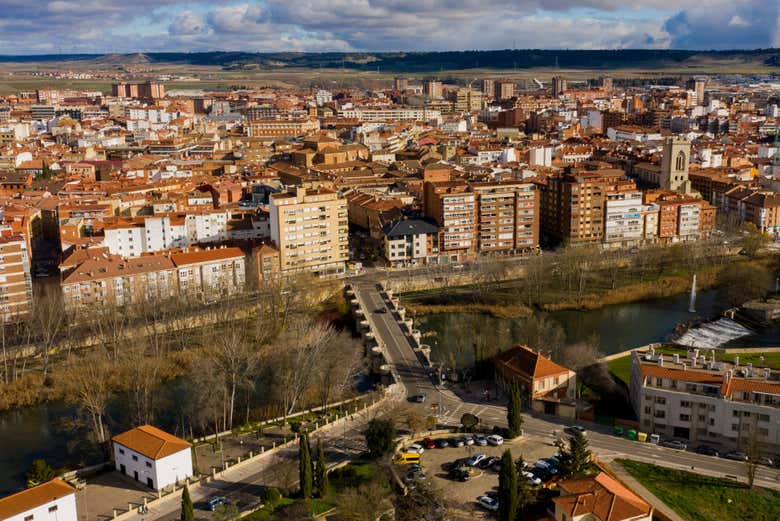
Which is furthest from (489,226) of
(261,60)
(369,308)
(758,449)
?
(261,60)

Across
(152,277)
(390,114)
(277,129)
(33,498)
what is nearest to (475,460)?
(33,498)

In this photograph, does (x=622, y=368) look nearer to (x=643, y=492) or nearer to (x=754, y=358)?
(x=754, y=358)

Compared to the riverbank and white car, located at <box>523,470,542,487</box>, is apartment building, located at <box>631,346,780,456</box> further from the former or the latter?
the riverbank

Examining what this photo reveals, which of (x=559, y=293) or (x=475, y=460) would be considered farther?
(x=559, y=293)

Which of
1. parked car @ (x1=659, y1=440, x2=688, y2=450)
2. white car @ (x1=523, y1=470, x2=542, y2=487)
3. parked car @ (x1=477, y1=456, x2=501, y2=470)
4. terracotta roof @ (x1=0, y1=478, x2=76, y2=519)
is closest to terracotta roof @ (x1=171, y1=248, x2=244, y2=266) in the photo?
terracotta roof @ (x1=0, y1=478, x2=76, y2=519)

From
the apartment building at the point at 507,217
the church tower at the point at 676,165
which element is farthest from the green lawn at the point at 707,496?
the church tower at the point at 676,165

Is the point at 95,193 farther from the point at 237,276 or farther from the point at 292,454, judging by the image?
the point at 292,454
